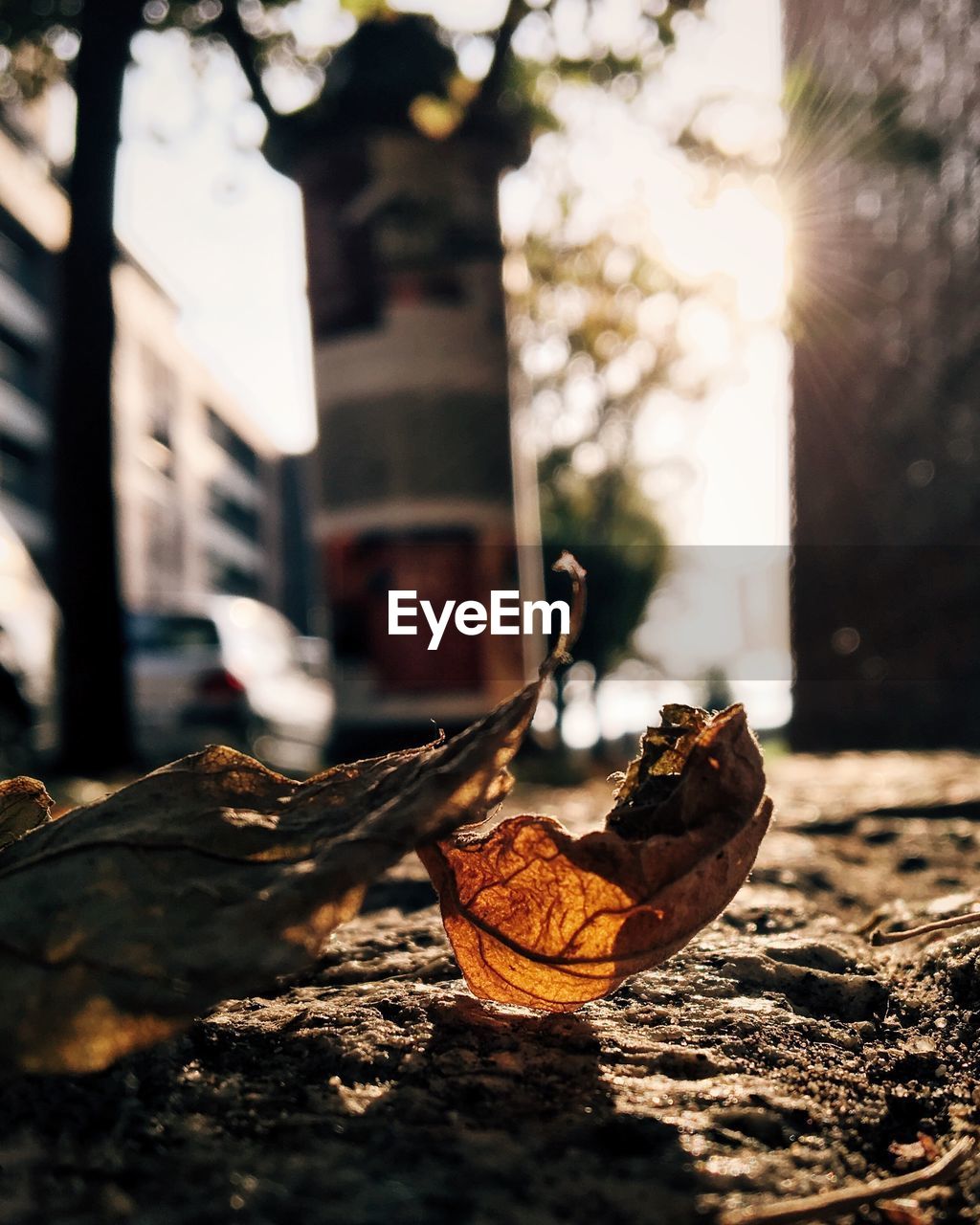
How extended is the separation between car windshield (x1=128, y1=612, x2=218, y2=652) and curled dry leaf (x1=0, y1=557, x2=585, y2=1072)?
30.7 ft

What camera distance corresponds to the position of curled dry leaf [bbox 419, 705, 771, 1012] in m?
0.97

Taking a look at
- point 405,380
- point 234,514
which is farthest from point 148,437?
point 405,380

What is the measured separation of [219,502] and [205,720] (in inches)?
1658

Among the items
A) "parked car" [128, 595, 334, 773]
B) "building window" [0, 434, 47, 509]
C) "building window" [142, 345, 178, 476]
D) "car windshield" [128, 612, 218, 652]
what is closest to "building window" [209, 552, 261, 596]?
"building window" [142, 345, 178, 476]

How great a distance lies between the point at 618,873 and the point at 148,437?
41075mm

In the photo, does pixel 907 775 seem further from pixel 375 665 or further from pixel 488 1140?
pixel 375 665

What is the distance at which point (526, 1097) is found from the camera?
35.1 inches

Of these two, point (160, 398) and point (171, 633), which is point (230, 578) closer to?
point (160, 398)

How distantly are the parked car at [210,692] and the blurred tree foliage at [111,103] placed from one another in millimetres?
1908

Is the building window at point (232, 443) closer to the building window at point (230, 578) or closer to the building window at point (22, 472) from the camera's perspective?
the building window at point (230, 578)

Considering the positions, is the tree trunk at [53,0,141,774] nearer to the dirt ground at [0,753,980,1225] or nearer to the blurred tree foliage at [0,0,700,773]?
the blurred tree foliage at [0,0,700,773]

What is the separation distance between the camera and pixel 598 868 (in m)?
0.98

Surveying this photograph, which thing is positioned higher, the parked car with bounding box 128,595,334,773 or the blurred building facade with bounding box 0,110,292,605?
the blurred building facade with bounding box 0,110,292,605

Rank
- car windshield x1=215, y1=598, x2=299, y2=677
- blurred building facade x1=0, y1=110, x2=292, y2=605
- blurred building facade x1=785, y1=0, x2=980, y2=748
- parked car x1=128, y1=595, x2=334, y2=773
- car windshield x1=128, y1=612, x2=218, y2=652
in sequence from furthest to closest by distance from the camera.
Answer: blurred building facade x1=0, y1=110, x2=292, y2=605 → car windshield x1=215, y1=598, x2=299, y2=677 → car windshield x1=128, y1=612, x2=218, y2=652 → parked car x1=128, y1=595, x2=334, y2=773 → blurred building facade x1=785, y1=0, x2=980, y2=748
